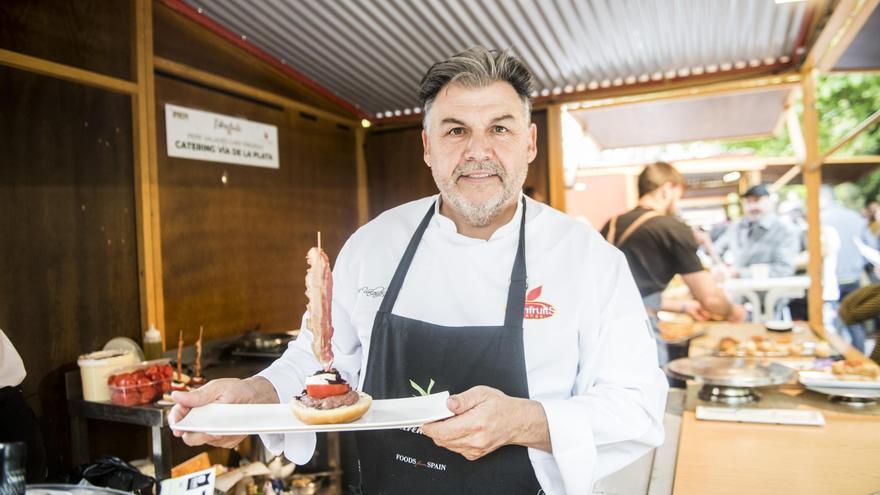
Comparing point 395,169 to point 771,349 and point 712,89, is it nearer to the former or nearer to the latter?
point 712,89

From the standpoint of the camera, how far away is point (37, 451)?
8.71ft

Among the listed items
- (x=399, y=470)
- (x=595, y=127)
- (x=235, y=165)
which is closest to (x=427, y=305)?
(x=399, y=470)

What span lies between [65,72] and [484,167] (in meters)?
2.53

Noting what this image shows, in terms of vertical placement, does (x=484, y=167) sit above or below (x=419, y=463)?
above

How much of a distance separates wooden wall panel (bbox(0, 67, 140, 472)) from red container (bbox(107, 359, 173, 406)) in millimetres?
411

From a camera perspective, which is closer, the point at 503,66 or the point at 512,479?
the point at 512,479

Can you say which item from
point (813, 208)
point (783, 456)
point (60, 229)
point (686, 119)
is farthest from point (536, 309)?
point (686, 119)

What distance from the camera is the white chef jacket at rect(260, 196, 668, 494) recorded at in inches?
61.0

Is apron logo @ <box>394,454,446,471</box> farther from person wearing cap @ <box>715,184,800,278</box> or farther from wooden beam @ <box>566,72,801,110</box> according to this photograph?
person wearing cap @ <box>715,184,800,278</box>

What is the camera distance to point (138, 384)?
2.93 meters

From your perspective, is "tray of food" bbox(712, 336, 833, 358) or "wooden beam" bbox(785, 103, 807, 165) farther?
"wooden beam" bbox(785, 103, 807, 165)

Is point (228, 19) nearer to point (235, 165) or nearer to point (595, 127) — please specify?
point (235, 165)

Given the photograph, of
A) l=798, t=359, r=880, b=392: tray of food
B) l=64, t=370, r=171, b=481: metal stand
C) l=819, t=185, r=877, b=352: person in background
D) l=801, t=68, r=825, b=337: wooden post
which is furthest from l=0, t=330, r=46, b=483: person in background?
l=819, t=185, r=877, b=352: person in background

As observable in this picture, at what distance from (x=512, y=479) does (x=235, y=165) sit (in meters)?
3.33
